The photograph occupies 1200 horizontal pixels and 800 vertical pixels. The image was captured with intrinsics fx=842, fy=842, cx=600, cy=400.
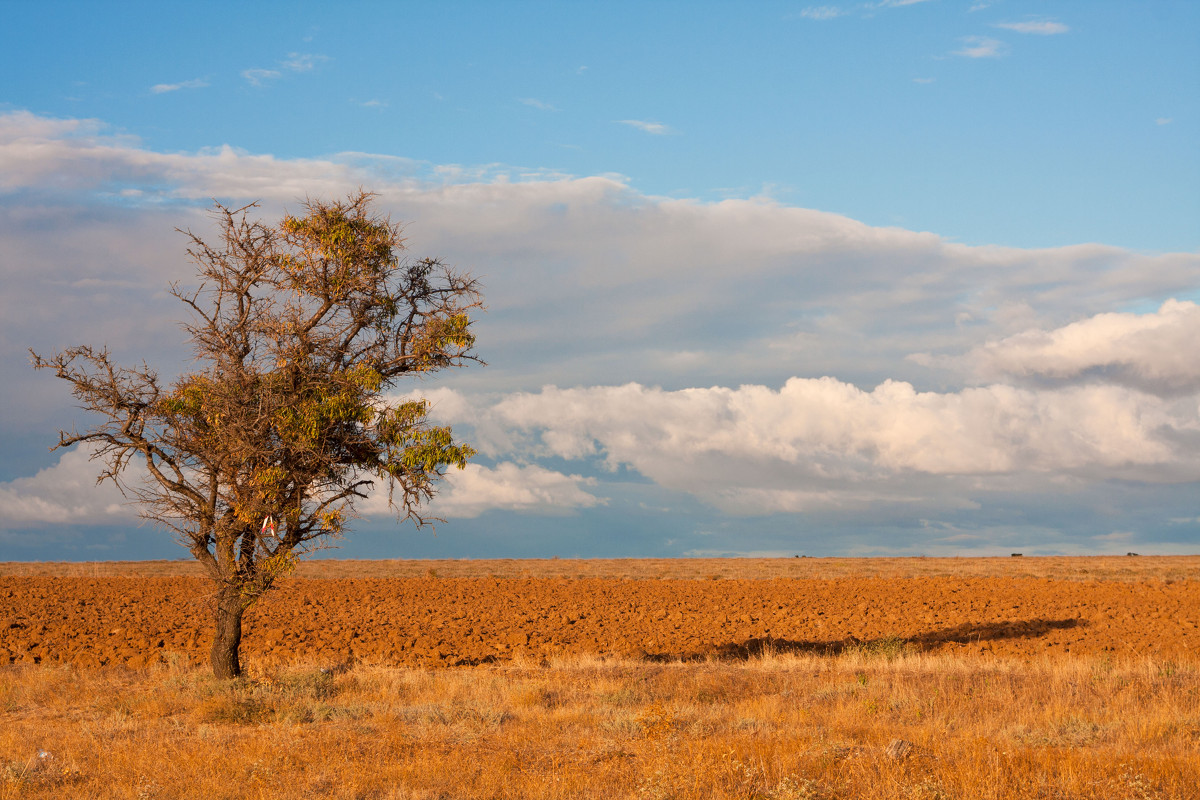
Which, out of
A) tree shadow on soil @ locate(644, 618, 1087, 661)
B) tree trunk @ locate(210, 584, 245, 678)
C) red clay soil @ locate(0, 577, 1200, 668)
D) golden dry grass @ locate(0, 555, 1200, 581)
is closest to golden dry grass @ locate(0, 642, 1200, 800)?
tree trunk @ locate(210, 584, 245, 678)

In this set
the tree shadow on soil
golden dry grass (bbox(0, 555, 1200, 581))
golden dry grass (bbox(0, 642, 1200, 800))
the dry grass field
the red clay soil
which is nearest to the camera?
golden dry grass (bbox(0, 642, 1200, 800))

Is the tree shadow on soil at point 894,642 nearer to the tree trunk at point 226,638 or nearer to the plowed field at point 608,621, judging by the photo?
the plowed field at point 608,621

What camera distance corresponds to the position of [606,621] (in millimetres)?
33406

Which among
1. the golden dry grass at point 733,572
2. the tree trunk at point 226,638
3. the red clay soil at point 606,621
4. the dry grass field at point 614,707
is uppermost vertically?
the tree trunk at point 226,638

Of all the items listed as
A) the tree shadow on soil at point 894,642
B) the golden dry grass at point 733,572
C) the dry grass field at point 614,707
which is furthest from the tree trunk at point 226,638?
the golden dry grass at point 733,572

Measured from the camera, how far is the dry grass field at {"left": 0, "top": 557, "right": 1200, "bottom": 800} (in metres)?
10.0

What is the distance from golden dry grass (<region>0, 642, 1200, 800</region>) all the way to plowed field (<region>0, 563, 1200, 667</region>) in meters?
3.15

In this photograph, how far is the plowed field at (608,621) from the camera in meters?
25.3

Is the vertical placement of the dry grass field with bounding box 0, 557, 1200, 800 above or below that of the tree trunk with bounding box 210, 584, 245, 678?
below

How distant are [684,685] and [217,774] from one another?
373 inches

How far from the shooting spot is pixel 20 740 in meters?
12.6

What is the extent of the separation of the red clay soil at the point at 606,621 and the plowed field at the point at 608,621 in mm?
93

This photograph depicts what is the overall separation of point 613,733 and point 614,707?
243 centimetres

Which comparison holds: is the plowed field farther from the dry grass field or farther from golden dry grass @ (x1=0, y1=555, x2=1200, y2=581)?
golden dry grass @ (x1=0, y1=555, x2=1200, y2=581)
